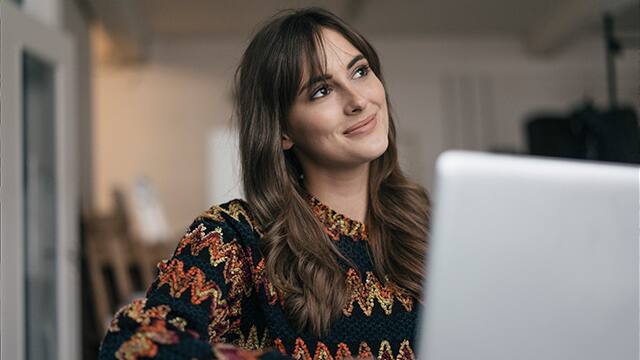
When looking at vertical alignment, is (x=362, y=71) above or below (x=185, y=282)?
above

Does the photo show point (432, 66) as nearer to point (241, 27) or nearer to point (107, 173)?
point (241, 27)

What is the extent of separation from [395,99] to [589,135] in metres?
4.42

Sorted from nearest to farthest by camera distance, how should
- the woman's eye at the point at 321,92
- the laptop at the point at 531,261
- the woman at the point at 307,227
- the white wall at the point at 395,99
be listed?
the laptop at the point at 531,261
the woman at the point at 307,227
the woman's eye at the point at 321,92
the white wall at the point at 395,99

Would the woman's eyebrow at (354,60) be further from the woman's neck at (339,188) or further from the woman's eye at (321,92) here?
the woman's neck at (339,188)

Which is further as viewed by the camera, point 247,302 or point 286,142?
point 286,142

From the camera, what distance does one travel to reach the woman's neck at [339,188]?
126 cm

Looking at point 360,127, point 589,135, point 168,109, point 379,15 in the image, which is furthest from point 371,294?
point 168,109

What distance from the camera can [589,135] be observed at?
12.6 feet

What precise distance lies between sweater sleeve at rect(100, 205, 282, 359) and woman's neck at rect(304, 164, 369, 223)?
7.7 inches

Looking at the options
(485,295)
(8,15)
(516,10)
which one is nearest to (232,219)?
(485,295)

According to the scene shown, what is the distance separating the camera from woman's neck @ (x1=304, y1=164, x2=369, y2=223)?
49.4 inches

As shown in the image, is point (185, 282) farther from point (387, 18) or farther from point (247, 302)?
point (387, 18)

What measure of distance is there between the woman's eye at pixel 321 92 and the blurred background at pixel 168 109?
1.50 meters

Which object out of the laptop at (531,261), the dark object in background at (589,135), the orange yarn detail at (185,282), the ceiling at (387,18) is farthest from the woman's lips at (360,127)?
the ceiling at (387,18)
